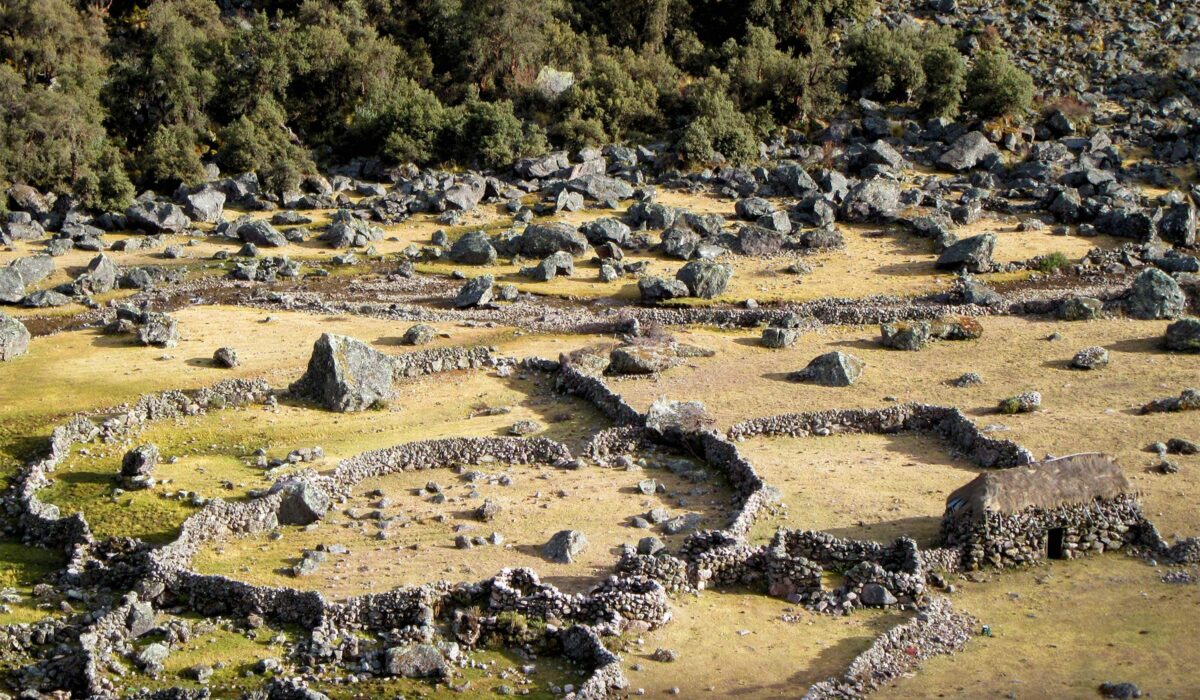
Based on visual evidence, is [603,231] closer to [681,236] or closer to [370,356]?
[681,236]

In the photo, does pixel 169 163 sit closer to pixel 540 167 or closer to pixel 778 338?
pixel 540 167

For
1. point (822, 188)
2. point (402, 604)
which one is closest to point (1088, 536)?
point (402, 604)

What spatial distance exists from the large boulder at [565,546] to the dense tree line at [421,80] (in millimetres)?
36775

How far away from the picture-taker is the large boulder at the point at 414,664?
21.5 meters

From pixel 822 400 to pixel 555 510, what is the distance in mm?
10511

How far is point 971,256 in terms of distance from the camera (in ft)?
165

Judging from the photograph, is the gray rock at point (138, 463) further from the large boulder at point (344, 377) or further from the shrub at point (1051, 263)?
the shrub at point (1051, 263)

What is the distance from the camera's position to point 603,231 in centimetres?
5253

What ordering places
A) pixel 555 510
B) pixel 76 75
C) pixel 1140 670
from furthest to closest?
pixel 76 75
pixel 555 510
pixel 1140 670

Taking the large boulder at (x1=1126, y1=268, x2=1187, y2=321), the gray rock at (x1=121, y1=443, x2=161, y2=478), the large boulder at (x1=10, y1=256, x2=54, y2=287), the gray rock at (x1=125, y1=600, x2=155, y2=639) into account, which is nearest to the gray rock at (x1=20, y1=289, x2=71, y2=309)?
the large boulder at (x1=10, y1=256, x2=54, y2=287)

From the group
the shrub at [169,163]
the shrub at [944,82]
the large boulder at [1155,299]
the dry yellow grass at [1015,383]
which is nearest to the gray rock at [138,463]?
the dry yellow grass at [1015,383]

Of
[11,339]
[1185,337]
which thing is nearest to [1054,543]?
[1185,337]

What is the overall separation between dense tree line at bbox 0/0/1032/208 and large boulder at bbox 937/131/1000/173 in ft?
13.9

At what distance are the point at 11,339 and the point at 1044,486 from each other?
96.6ft
